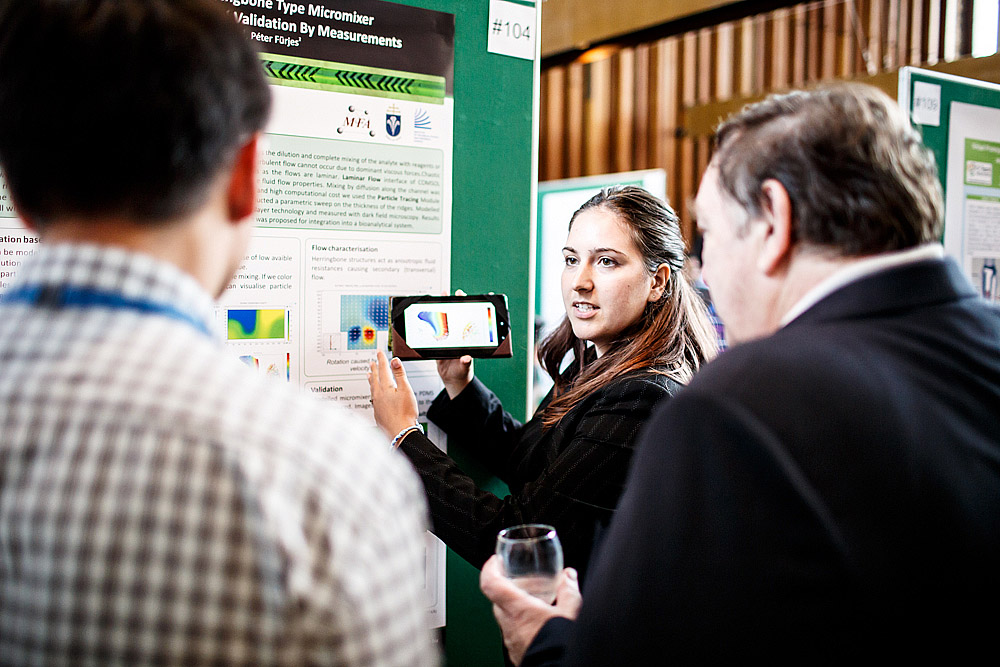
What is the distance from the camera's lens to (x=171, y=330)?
623 millimetres

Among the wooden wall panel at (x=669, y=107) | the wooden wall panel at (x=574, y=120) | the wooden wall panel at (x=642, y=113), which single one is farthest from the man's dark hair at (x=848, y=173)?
the wooden wall panel at (x=574, y=120)

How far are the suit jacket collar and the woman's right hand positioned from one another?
3.42 ft

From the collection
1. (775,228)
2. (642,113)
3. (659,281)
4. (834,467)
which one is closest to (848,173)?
(775,228)

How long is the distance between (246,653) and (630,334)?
1417 mm

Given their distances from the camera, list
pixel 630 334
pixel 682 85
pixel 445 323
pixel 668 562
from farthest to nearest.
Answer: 1. pixel 682 85
2. pixel 630 334
3. pixel 445 323
4. pixel 668 562

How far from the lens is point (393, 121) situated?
1.77m

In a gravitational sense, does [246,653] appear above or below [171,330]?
below

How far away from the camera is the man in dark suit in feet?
2.59

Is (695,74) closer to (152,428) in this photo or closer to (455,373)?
(455,373)

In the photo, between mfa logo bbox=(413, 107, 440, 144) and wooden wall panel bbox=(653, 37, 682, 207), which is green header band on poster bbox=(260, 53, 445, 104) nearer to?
mfa logo bbox=(413, 107, 440, 144)

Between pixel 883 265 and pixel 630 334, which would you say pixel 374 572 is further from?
pixel 630 334

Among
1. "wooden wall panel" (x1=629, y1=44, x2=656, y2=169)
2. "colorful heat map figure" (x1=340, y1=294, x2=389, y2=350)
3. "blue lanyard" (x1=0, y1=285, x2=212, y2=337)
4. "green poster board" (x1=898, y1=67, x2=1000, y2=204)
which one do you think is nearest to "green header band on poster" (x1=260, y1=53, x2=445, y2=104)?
"colorful heat map figure" (x1=340, y1=294, x2=389, y2=350)

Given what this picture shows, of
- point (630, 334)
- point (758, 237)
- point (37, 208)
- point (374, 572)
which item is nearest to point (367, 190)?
point (630, 334)

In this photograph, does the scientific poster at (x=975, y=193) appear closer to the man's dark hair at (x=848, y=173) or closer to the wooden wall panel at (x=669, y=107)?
the man's dark hair at (x=848, y=173)
